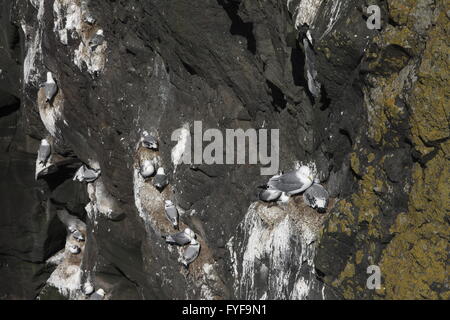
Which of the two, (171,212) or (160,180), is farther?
(160,180)

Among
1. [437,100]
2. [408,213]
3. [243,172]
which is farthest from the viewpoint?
[243,172]

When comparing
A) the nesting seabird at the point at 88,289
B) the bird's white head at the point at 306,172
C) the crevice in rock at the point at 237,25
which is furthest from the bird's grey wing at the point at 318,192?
the nesting seabird at the point at 88,289

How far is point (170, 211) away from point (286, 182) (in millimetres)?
2011

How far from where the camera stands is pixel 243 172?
6375 mm

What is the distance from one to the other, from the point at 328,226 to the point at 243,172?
1.61m

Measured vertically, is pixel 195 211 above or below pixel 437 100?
below

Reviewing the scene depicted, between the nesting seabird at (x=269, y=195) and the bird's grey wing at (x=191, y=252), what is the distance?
152 centimetres

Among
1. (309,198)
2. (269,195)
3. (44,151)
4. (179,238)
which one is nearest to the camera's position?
(309,198)

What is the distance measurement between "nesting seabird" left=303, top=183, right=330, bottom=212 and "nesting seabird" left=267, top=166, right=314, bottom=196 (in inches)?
2.5

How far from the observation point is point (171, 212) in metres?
7.00

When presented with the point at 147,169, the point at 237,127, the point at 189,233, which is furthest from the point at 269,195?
the point at 147,169

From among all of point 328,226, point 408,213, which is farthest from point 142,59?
point 408,213

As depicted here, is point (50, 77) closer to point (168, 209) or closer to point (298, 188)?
point (168, 209)
